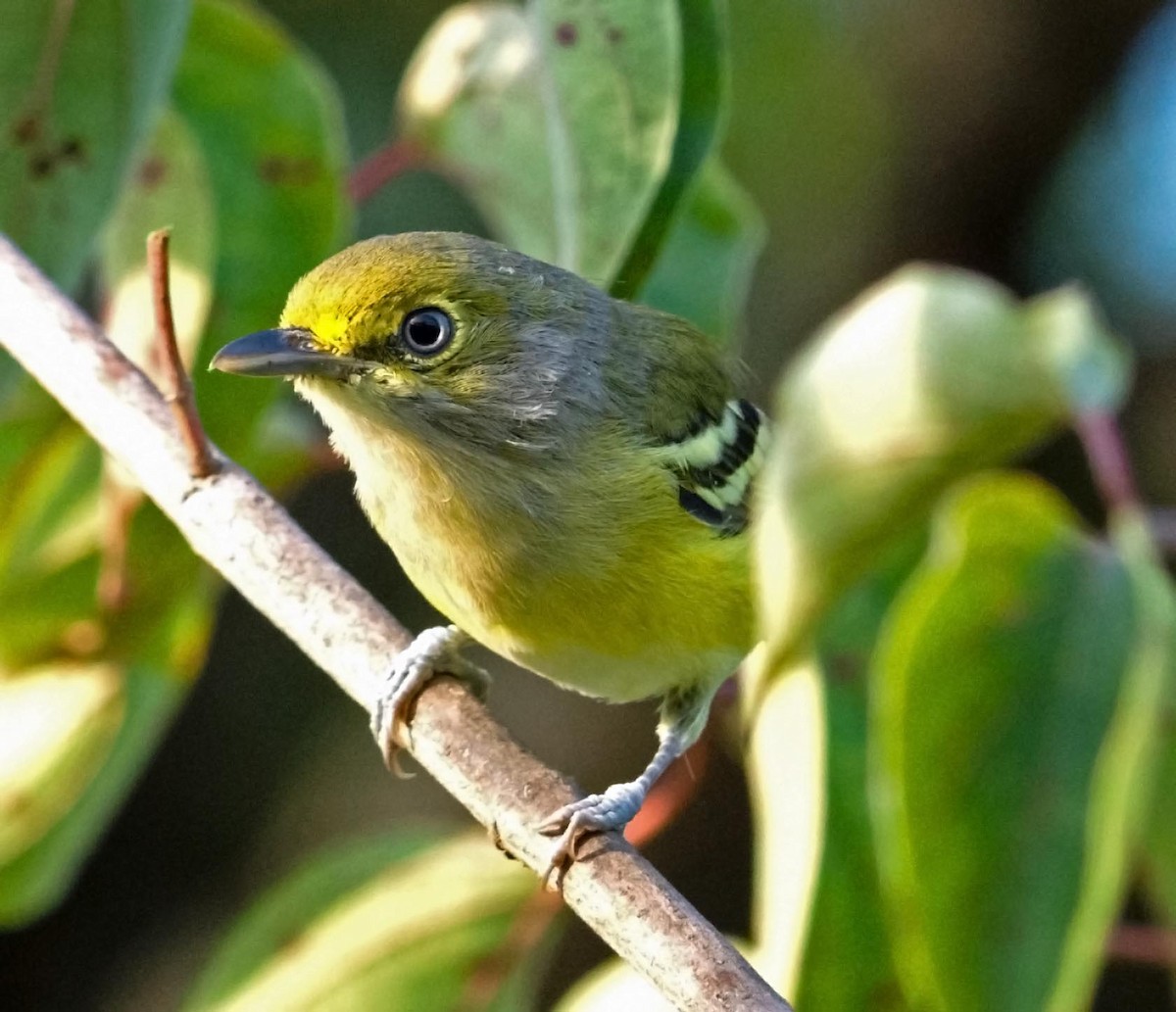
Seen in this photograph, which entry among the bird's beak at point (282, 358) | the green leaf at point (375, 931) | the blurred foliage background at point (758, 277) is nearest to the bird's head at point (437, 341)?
the bird's beak at point (282, 358)

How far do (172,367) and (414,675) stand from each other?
1.69 feet

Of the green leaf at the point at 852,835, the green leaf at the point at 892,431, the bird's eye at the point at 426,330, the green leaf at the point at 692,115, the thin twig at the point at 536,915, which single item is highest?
the green leaf at the point at 692,115

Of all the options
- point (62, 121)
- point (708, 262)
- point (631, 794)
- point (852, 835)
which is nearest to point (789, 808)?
point (852, 835)

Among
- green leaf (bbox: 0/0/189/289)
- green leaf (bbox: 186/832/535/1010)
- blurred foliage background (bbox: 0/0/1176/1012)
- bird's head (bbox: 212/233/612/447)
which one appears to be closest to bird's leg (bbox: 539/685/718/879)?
green leaf (bbox: 186/832/535/1010)

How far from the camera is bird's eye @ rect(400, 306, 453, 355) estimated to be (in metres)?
2.07

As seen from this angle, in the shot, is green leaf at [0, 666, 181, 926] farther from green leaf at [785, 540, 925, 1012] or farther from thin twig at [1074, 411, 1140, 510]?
thin twig at [1074, 411, 1140, 510]

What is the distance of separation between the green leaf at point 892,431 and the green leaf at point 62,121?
1.04 meters

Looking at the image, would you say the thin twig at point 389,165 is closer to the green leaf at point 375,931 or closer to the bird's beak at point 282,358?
the bird's beak at point 282,358

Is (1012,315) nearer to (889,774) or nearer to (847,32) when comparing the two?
(889,774)

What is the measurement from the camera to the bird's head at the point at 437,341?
1976mm

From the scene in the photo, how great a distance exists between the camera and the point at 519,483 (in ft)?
7.22

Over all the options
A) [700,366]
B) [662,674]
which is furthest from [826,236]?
[662,674]

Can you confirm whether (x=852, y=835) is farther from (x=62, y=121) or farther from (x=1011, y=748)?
(x=62, y=121)

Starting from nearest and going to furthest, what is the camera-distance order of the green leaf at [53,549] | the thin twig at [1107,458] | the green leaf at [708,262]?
the thin twig at [1107,458] → the green leaf at [53,549] → the green leaf at [708,262]
